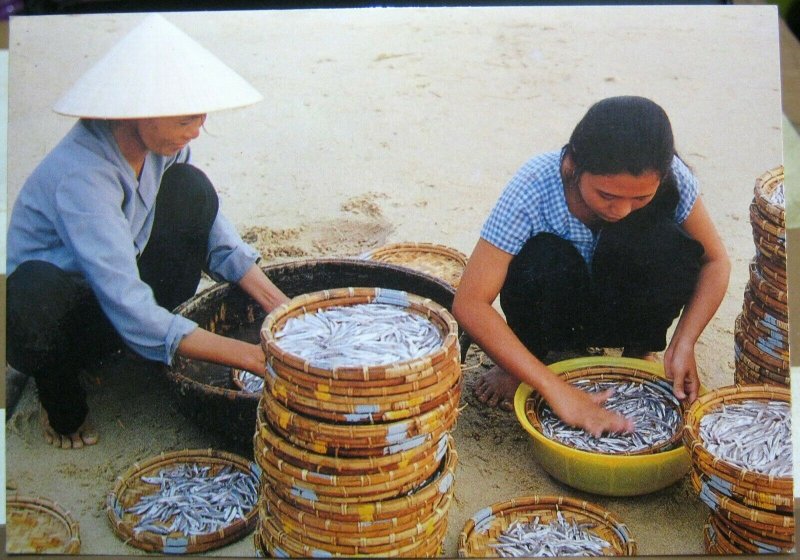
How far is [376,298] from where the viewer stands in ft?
10.8

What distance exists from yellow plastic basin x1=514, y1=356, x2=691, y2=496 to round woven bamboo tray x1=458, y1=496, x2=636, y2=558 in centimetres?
8

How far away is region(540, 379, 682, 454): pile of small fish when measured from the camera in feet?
11.4

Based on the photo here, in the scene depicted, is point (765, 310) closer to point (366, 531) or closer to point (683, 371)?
point (683, 371)

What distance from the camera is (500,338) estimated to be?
3598mm

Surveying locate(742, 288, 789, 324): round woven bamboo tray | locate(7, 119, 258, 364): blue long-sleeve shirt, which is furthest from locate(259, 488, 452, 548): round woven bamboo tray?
locate(742, 288, 789, 324): round woven bamboo tray

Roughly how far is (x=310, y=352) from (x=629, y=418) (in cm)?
136

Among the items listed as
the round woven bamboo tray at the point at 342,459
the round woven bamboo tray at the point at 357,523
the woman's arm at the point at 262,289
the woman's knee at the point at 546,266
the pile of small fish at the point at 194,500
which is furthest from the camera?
the woman's arm at the point at 262,289

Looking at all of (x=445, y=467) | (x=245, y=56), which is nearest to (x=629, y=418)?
(x=445, y=467)

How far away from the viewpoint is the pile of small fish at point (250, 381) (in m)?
3.65

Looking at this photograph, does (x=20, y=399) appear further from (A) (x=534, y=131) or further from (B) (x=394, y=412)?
(A) (x=534, y=131)

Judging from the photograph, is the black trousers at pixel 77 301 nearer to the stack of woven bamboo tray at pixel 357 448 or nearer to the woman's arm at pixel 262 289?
the woman's arm at pixel 262 289

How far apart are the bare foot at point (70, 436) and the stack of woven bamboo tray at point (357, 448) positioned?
851mm

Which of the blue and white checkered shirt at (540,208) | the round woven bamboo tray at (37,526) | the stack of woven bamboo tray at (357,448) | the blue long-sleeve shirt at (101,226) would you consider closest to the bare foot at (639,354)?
the blue and white checkered shirt at (540,208)

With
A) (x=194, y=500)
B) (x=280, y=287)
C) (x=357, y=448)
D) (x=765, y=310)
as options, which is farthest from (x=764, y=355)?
(x=194, y=500)
